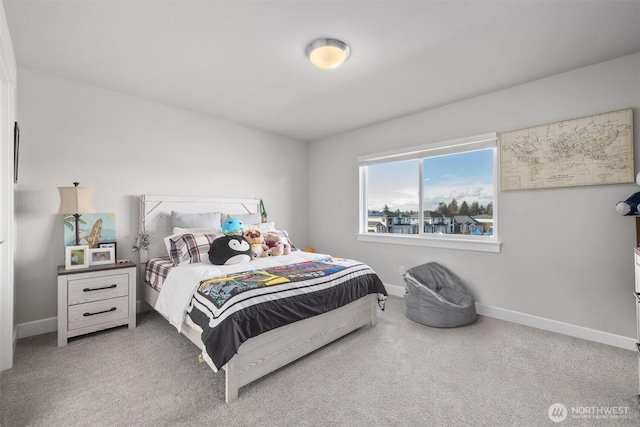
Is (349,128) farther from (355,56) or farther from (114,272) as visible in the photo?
(114,272)

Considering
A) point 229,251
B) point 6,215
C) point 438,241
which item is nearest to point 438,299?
point 438,241

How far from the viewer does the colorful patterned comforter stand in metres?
1.71

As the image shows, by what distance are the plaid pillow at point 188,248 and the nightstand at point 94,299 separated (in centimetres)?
40

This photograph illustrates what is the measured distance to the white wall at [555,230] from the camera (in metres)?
2.41

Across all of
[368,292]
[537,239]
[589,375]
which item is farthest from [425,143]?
[589,375]

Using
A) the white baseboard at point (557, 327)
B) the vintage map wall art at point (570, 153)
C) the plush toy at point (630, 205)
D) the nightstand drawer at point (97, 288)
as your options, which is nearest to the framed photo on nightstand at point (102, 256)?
the nightstand drawer at point (97, 288)

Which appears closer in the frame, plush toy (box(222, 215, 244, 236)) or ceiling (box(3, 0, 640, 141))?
ceiling (box(3, 0, 640, 141))

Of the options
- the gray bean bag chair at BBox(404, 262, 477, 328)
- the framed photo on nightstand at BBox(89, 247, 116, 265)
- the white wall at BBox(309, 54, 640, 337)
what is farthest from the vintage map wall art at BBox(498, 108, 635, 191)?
the framed photo on nightstand at BBox(89, 247, 116, 265)

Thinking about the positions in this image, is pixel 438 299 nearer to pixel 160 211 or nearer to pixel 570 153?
pixel 570 153

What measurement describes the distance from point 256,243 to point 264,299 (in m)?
1.18

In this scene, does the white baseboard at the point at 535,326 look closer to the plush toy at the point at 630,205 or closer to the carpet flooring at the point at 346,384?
the carpet flooring at the point at 346,384

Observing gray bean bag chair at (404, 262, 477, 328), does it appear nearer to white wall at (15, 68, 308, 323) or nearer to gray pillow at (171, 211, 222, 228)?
gray pillow at (171, 211, 222, 228)

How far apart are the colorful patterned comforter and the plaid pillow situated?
68 cm

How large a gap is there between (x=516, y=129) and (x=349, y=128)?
84.7 inches
